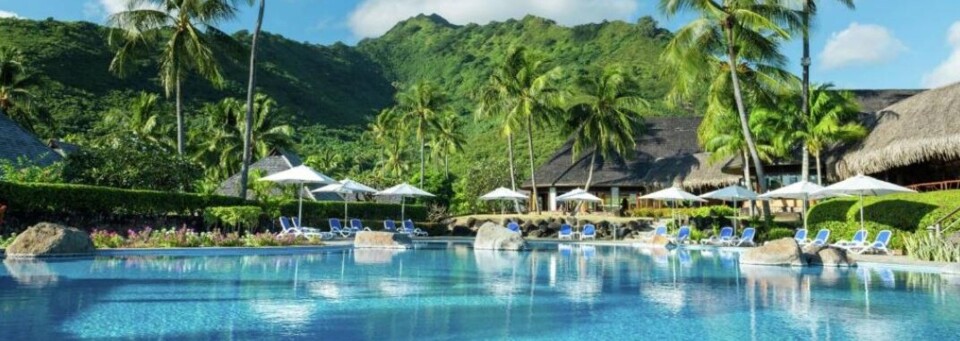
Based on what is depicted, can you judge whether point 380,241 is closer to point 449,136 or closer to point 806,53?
point 806,53

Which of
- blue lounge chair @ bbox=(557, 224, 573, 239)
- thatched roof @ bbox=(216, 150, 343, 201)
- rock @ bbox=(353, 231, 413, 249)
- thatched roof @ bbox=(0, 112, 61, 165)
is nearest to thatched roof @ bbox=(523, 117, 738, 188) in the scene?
blue lounge chair @ bbox=(557, 224, 573, 239)

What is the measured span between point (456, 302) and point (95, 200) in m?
12.7

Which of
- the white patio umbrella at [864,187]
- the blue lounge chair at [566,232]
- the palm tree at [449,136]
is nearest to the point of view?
the white patio umbrella at [864,187]

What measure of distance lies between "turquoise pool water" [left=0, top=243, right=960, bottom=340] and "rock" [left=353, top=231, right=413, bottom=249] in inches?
212

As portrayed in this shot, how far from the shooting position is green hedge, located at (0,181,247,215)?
16203 millimetres

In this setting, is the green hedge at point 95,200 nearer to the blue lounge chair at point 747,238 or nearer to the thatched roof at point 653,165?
the blue lounge chair at point 747,238

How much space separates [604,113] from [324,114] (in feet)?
110

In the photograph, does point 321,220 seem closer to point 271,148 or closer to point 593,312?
point 271,148

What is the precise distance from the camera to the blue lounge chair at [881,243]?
16.2 meters

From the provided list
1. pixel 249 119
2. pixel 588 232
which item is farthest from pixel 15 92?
pixel 588 232

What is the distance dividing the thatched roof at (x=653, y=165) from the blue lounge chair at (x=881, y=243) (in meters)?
15.5

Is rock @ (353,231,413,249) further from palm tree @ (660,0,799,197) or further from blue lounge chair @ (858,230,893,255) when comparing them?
blue lounge chair @ (858,230,893,255)

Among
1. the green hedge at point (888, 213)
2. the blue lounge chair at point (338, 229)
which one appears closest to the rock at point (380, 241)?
the blue lounge chair at point (338, 229)

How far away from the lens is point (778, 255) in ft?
48.1
